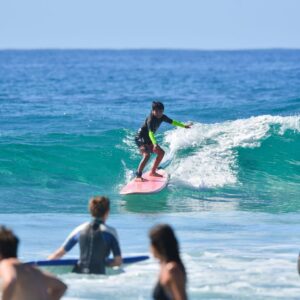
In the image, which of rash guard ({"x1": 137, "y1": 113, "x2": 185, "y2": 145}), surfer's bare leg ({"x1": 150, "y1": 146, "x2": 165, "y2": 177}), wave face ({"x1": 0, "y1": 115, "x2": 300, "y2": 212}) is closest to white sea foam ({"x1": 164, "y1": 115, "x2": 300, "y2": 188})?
wave face ({"x1": 0, "y1": 115, "x2": 300, "y2": 212})

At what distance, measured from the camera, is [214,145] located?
21500 mm

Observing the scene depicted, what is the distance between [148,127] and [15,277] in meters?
9.79

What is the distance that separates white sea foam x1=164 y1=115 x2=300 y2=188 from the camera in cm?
1923

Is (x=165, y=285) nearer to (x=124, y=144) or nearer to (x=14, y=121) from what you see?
(x=124, y=144)

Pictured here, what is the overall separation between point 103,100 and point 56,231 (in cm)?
2530

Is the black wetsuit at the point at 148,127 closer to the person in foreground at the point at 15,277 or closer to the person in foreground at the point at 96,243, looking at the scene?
the person in foreground at the point at 96,243

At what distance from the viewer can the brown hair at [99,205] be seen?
7977 millimetres

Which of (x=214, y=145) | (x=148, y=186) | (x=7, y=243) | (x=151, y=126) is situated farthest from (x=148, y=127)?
(x=7, y=243)

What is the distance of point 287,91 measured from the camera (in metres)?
41.5

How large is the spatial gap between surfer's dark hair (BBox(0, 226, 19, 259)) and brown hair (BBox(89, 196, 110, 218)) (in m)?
1.73

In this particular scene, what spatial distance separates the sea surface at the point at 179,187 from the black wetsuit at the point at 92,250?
11.9 inches

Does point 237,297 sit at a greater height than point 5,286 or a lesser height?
lesser

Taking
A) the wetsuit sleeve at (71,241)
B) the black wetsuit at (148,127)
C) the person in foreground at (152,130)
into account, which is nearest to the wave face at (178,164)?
the person in foreground at (152,130)

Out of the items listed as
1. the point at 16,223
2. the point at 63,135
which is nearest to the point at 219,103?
the point at 63,135
